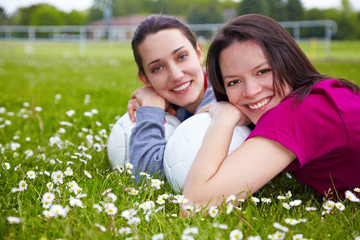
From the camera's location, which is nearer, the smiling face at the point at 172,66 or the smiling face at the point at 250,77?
the smiling face at the point at 250,77

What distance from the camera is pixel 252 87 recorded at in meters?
2.44

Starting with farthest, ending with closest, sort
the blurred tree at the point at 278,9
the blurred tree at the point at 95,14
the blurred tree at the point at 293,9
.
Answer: the blurred tree at the point at 95,14 → the blurred tree at the point at 293,9 → the blurred tree at the point at 278,9

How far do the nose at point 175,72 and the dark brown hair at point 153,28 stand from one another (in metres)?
0.36

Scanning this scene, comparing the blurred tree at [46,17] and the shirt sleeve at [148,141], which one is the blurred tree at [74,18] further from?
the shirt sleeve at [148,141]

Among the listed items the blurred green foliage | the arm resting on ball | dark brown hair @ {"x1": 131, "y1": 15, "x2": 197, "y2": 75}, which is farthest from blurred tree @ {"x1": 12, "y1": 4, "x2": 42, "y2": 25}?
the arm resting on ball

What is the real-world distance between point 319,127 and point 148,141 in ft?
4.61

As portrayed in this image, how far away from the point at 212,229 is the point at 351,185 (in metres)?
1.13

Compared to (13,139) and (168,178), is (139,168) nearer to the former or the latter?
(168,178)

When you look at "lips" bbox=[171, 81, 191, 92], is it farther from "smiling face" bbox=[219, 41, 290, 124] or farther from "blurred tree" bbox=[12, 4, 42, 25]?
"blurred tree" bbox=[12, 4, 42, 25]

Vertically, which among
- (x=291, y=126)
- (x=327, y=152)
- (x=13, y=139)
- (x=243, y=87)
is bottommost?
(x=13, y=139)

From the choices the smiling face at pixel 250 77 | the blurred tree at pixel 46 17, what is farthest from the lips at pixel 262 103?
the blurred tree at pixel 46 17

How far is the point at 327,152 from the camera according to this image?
7.34 feet

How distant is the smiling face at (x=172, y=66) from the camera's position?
3.43 metres

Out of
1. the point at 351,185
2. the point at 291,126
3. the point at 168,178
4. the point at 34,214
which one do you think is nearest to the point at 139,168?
the point at 168,178
